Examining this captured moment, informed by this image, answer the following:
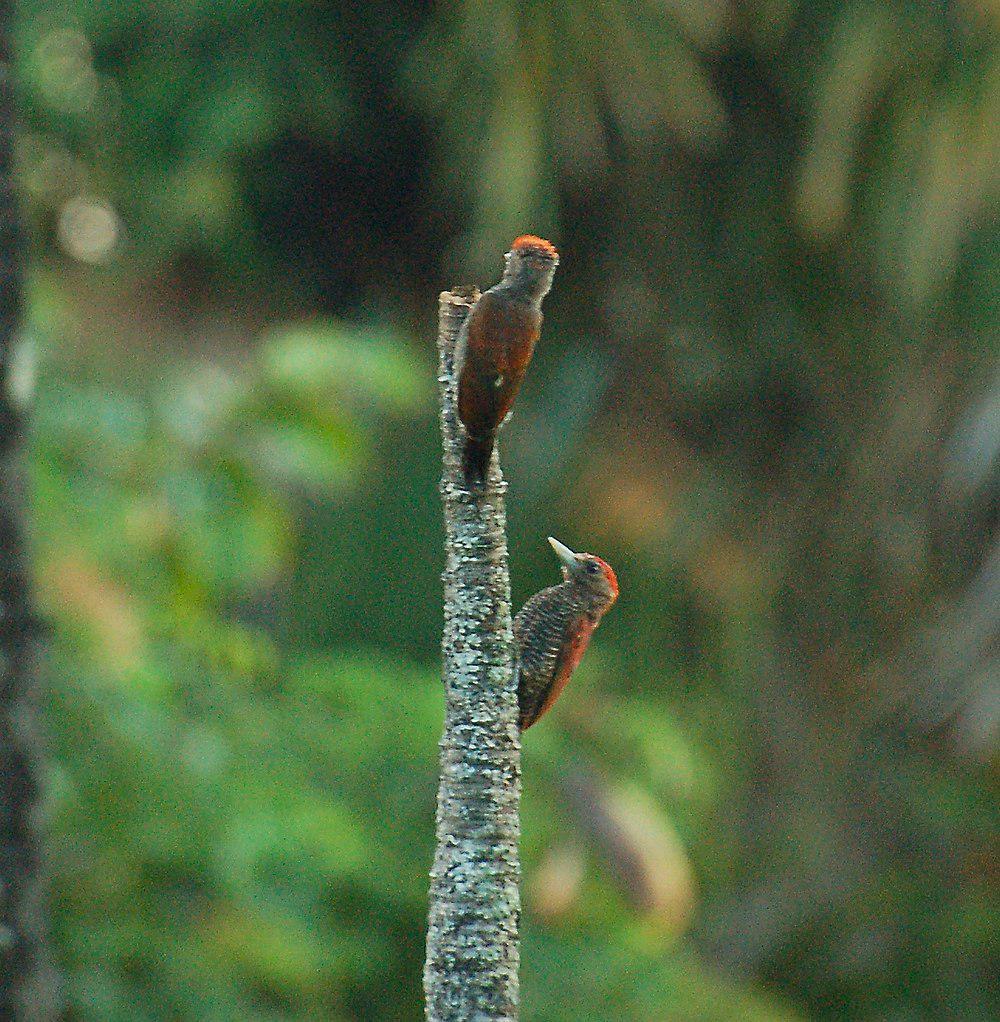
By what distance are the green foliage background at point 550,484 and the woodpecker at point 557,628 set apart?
9.30ft

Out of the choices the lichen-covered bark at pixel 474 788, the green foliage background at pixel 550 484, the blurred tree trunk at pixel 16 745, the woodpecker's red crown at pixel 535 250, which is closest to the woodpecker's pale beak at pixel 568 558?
the lichen-covered bark at pixel 474 788

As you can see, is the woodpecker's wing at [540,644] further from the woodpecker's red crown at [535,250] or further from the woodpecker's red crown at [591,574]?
the woodpecker's red crown at [535,250]

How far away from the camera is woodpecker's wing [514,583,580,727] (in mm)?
1433

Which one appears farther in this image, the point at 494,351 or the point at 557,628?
the point at 557,628

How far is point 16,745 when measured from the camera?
9.38 ft

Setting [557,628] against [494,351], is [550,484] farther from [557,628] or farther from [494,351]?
[494,351]

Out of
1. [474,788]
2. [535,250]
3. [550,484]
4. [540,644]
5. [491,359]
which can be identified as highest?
[550,484]

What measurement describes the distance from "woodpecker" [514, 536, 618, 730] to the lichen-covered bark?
53 mm

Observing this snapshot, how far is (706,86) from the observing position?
746 centimetres

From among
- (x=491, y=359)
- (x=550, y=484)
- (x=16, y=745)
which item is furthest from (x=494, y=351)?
(x=550, y=484)

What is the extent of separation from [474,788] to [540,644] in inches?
6.6

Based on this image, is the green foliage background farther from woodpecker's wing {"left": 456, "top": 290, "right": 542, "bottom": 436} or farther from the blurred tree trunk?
woodpecker's wing {"left": 456, "top": 290, "right": 542, "bottom": 436}

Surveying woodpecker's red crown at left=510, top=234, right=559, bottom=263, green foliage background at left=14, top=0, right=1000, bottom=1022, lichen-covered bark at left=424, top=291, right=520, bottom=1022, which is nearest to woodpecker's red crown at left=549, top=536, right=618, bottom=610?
lichen-covered bark at left=424, top=291, right=520, bottom=1022

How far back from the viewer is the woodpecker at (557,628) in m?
1.44
